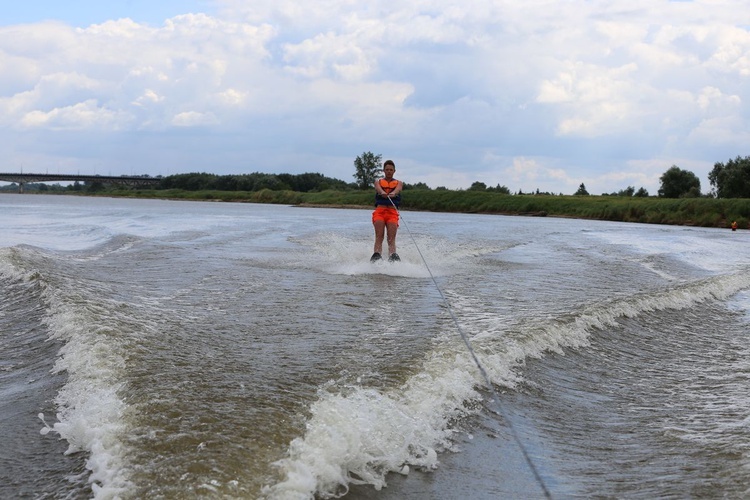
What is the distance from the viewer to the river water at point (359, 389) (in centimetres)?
361

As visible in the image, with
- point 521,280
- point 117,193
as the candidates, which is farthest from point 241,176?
A: point 521,280

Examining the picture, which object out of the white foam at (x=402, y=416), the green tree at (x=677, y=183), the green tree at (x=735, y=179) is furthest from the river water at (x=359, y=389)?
the green tree at (x=677, y=183)

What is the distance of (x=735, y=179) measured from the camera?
61844mm

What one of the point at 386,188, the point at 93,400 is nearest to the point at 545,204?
the point at 386,188

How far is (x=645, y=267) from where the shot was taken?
586 inches

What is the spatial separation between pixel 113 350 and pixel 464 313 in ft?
13.1

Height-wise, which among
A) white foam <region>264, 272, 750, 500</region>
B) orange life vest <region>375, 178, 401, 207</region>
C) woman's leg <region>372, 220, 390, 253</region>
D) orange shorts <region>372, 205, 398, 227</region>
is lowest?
white foam <region>264, 272, 750, 500</region>

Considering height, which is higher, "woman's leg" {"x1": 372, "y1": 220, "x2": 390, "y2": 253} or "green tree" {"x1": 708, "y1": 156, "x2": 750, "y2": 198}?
"green tree" {"x1": 708, "y1": 156, "x2": 750, "y2": 198}

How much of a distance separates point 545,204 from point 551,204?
0.66 meters

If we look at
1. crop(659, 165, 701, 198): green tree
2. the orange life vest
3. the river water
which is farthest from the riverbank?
the river water

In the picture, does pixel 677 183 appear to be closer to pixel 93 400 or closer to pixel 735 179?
pixel 735 179

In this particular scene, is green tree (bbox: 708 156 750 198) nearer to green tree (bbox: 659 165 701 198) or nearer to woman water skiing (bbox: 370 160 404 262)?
green tree (bbox: 659 165 701 198)

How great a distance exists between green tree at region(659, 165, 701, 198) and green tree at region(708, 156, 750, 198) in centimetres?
412

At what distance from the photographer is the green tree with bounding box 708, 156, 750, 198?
2401 inches
